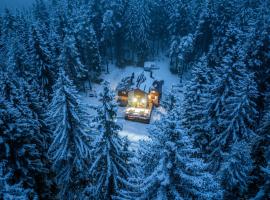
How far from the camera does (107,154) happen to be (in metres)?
16.8

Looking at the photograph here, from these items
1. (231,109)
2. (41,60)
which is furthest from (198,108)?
(41,60)

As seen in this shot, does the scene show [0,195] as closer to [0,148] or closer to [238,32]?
[0,148]

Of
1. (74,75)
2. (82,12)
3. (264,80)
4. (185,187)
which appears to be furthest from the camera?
(82,12)

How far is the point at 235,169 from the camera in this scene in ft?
68.4

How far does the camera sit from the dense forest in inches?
469

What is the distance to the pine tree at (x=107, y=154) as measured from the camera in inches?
640

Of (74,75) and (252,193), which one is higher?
(74,75)

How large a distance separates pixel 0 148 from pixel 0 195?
7622mm

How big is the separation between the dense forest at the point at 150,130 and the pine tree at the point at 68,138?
0.27ft

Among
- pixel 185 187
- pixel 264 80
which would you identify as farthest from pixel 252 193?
pixel 264 80

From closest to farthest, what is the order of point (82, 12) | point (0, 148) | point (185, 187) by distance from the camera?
1. point (185, 187)
2. point (0, 148)
3. point (82, 12)

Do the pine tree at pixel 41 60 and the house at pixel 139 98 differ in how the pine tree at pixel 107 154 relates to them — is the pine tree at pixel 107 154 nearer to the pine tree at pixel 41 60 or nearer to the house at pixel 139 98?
the pine tree at pixel 41 60

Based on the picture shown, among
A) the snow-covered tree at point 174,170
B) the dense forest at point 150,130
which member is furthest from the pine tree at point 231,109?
the snow-covered tree at point 174,170

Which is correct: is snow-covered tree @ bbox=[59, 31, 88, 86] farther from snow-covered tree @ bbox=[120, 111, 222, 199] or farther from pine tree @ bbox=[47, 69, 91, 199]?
snow-covered tree @ bbox=[120, 111, 222, 199]
